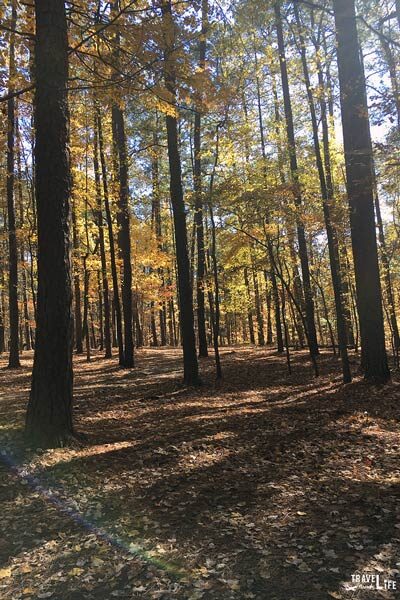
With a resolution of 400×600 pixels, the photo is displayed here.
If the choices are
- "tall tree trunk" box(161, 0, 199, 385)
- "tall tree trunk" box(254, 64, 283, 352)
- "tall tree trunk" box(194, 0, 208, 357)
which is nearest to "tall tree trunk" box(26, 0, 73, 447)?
"tall tree trunk" box(194, 0, 208, 357)

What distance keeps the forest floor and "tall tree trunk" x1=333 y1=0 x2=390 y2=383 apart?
937 millimetres

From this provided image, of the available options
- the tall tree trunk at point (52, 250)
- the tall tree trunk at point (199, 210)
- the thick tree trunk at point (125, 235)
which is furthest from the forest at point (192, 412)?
the thick tree trunk at point (125, 235)

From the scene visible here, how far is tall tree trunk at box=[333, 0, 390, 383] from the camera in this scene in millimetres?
9672

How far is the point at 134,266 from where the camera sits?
88.2 feet

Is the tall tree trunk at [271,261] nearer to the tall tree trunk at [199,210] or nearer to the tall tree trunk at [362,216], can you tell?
the tall tree trunk at [199,210]

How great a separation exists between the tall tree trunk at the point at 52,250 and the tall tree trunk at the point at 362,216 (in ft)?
20.0

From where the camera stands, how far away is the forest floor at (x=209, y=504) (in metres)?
3.44

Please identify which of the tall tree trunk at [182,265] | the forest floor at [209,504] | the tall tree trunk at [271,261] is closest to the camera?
the forest floor at [209,504]

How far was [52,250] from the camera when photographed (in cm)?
618

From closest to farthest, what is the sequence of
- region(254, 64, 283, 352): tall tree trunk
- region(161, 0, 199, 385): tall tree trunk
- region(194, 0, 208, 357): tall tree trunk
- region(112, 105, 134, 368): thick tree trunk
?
region(161, 0, 199, 385): tall tree trunk → region(194, 0, 208, 357): tall tree trunk → region(254, 64, 283, 352): tall tree trunk → region(112, 105, 134, 368): thick tree trunk

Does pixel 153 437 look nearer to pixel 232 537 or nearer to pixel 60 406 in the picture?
pixel 60 406

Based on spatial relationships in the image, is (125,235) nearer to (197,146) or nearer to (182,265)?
(197,146)

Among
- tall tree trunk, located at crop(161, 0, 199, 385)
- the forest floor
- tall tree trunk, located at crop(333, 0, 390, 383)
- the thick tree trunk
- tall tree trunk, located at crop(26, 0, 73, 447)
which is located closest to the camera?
the forest floor

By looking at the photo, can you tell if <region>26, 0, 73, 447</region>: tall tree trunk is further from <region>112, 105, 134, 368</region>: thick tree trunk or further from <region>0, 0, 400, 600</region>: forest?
<region>112, 105, 134, 368</region>: thick tree trunk
